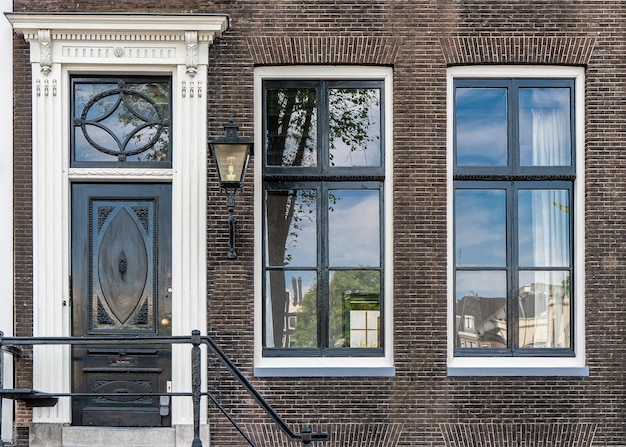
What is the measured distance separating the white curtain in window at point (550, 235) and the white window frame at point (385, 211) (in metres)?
1.61

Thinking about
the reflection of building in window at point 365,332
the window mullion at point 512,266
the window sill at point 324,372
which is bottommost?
the window sill at point 324,372

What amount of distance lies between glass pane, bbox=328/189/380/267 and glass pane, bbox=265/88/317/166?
54cm

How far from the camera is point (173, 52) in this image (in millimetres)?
7598

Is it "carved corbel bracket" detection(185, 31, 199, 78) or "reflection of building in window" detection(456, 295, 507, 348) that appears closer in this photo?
"carved corbel bracket" detection(185, 31, 199, 78)

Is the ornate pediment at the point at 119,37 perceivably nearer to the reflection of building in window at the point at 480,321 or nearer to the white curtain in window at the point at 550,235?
the white curtain in window at the point at 550,235

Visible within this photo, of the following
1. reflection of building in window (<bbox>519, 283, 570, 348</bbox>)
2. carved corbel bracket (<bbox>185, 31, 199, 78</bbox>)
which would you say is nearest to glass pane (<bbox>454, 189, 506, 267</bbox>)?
reflection of building in window (<bbox>519, 283, 570, 348</bbox>)

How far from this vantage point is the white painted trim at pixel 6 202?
7445 mm

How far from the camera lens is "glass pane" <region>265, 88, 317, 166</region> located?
7887 millimetres

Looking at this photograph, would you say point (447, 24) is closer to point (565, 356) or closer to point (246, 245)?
point (246, 245)

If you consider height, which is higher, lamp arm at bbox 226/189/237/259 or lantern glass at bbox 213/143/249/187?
lantern glass at bbox 213/143/249/187

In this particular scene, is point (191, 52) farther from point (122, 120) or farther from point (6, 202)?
point (6, 202)

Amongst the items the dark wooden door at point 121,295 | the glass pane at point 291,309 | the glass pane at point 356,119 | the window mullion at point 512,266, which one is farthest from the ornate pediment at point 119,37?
the window mullion at point 512,266

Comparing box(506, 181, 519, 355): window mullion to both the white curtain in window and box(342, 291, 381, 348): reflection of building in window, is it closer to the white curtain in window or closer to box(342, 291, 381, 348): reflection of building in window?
the white curtain in window

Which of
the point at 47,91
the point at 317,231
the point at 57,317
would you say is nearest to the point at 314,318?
the point at 317,231
